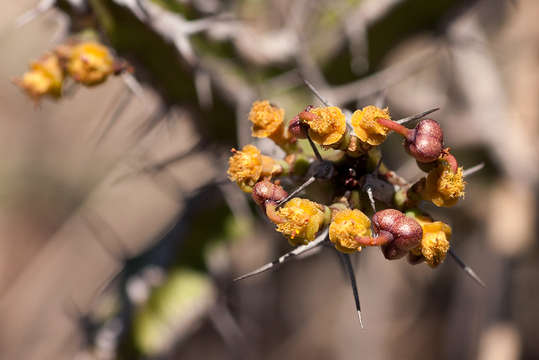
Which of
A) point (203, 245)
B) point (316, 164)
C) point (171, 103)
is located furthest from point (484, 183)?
point (316, 164)

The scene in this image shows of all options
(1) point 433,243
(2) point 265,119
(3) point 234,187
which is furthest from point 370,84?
(1) point 433,243

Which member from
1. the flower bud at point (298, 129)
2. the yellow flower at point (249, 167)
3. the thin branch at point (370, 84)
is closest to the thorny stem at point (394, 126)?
the flower bud at point (298, 129)

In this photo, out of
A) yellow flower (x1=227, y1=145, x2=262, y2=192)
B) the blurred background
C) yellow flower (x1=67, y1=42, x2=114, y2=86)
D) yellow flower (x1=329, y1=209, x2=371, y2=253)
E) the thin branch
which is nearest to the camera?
yellow flower (x1=329, y1=209, x2=371, y2=253)

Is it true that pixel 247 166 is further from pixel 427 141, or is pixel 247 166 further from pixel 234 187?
pixel 234 187

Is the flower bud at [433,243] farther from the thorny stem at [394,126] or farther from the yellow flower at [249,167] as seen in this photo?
the yellow flower at [249,167]

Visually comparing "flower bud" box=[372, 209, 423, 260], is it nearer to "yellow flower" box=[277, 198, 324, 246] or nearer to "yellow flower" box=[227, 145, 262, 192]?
"yellow flower" box=[277, 198, 324, 246]

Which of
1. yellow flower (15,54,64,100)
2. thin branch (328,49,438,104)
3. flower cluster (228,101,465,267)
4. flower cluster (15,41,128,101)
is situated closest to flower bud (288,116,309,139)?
flower cluster (228,101,465,267)
